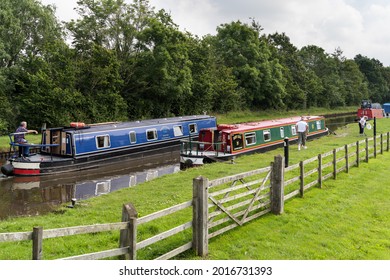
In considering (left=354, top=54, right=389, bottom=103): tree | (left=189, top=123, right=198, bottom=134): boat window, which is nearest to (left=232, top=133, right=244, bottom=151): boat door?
(left=189, top=123, right=198, bottom=134): boat window

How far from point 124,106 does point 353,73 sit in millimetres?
63116

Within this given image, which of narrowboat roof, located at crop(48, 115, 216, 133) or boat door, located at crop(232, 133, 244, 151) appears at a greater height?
narrowboat roof, located at crop(48, 115, 216, 133)

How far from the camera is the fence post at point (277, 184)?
8.02 m

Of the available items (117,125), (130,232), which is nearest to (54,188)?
(117,125)

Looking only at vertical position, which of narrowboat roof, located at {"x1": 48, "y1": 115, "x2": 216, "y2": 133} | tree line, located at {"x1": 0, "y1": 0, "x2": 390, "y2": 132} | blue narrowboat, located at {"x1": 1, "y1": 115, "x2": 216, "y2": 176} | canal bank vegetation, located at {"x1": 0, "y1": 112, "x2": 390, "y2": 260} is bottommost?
canal bank vegetation, located at {"x1": 0, "y1": 112, "x2": 390, "y2": 260}

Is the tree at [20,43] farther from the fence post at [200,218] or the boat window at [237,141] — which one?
the fence post at [200,218]

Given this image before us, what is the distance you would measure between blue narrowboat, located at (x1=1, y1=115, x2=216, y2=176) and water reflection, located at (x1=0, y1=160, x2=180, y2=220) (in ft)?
1.99

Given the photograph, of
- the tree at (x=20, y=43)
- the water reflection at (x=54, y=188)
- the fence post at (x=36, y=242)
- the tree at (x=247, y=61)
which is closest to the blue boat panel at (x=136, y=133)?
the water reflection at (x=54, y=188)

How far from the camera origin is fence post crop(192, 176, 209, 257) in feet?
19.1

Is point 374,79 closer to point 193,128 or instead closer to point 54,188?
point 193,128

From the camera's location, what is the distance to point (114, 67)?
31188 mm

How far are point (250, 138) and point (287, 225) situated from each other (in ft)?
42.1

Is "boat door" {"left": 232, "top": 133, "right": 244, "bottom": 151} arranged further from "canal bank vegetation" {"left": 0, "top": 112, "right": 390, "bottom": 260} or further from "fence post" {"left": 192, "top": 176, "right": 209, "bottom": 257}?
"fence post" {"left": 192, "top": 176, "right": 209, "bottom": 257}

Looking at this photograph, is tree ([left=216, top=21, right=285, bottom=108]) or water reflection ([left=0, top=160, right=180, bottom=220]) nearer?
water reflection ([left=0, top=160, right=180, bottom=220])
